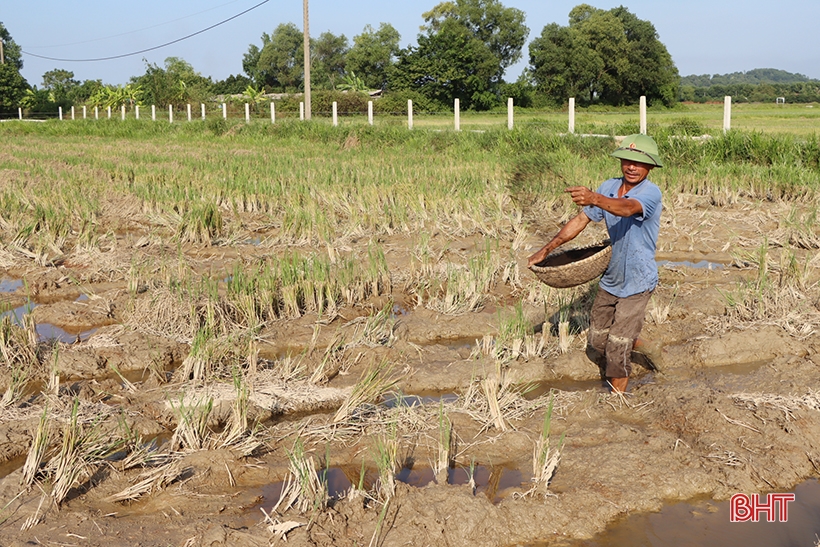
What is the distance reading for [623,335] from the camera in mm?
4434

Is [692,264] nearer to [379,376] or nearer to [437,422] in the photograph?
[379,376]

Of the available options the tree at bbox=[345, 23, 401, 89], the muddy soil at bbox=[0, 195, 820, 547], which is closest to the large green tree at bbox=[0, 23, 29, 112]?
the tree at bbox=[345, 23, 401, 89]

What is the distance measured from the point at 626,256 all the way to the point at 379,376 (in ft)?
4.99

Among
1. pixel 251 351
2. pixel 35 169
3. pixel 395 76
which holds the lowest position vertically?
pixel 251 351

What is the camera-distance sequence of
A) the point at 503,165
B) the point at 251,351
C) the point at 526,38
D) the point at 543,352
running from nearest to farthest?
the point at 251,351
the point at 543,352
the point at 503,165
the point at 526,38

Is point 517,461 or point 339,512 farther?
point 517,461

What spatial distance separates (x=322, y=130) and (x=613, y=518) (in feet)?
59.5

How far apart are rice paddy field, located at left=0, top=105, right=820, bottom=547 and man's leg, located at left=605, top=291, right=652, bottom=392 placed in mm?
152

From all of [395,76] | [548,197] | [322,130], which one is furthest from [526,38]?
[548,197]

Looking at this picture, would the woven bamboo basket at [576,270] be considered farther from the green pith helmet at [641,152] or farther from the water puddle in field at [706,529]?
the water puddle in field at [706,529]

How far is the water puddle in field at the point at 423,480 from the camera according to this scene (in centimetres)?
340

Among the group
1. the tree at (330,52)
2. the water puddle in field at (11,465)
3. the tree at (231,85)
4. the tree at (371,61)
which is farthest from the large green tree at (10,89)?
the water puddle in field at (11,465)

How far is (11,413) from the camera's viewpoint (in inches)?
157

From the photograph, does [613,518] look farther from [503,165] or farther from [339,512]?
[503,165]
